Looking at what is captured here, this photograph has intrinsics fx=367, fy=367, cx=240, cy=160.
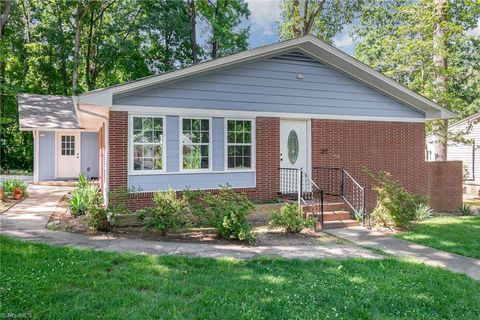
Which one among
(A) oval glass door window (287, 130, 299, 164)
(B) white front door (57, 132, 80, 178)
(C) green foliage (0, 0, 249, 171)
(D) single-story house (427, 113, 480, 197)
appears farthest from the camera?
(C) green foliage (0, 0, 249, 171)

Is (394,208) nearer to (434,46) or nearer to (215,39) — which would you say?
(434,46)

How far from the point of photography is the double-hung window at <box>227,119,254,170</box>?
9.94 meters

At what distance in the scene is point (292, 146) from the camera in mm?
10742

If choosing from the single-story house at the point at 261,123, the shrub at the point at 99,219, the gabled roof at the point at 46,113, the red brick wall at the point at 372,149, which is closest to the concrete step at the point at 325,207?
the single-story house at the point at 261,123

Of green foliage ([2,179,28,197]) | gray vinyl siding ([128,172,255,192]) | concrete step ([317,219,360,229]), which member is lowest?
concrete step ([317,219,360,229])

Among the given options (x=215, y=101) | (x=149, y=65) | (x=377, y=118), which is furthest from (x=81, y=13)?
(x=377, y=118)

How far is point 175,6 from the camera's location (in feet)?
79.3

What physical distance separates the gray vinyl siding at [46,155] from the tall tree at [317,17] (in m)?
14.7

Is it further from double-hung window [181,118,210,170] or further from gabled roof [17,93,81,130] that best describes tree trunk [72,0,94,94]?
double-hung window [181,118,210,170]

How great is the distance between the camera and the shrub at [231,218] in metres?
7.10

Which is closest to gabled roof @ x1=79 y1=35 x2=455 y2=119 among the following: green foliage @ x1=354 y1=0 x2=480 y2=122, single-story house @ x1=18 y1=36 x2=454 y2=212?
single-story house @ x1=18 y1=36 x2=454 y2=212

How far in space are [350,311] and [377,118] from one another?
8771mm

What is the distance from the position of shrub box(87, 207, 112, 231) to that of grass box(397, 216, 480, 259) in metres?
6.43

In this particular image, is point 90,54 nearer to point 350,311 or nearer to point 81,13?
point 81,13
